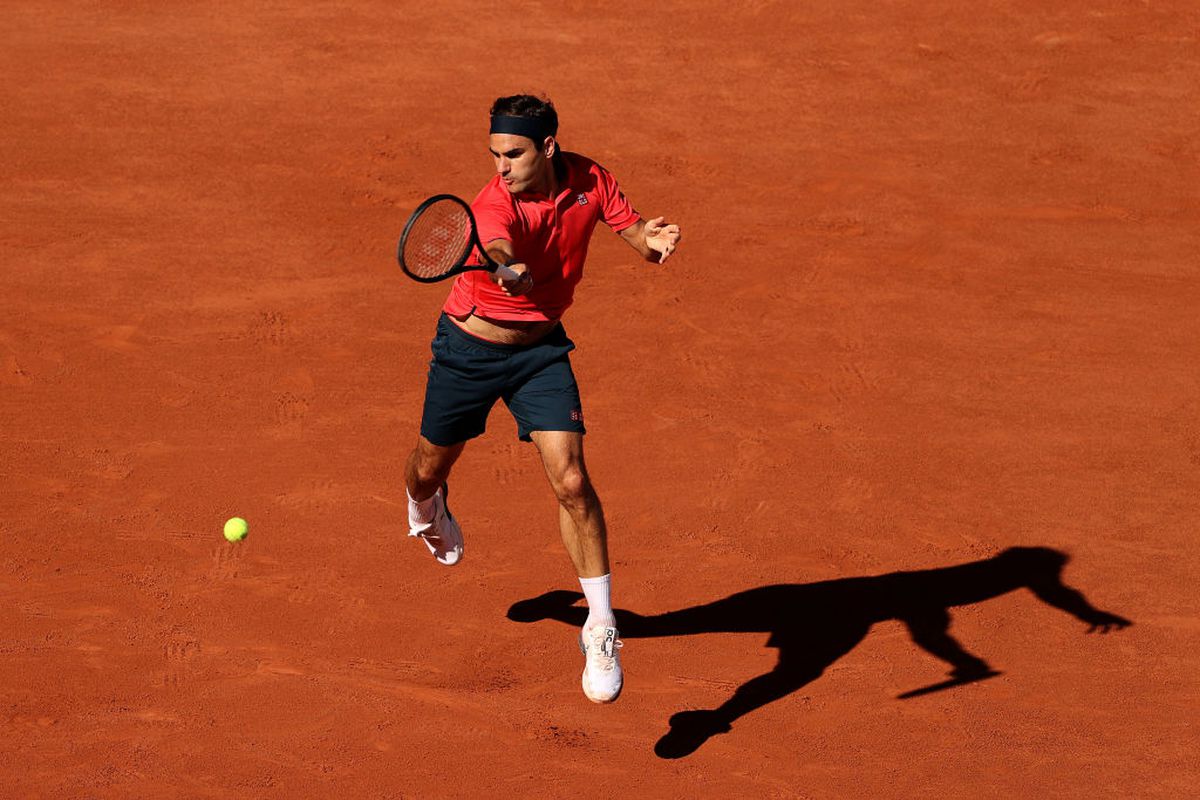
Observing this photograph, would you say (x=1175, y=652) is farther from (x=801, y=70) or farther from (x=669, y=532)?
(x=801, y=70)

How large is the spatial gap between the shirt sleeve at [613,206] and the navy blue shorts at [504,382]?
59cm

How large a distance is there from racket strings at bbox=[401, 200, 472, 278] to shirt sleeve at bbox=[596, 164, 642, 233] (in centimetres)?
73

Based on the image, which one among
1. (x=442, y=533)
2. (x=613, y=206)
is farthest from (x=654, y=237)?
(x=442, y=533)

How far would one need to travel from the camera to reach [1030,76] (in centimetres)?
1534

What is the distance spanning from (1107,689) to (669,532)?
2.57 m

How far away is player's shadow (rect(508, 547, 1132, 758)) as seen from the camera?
8734 millimetres

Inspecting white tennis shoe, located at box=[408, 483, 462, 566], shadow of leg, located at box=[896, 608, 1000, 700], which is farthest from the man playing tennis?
shadow of leg, located at box=[896, 608, 1000, 700]

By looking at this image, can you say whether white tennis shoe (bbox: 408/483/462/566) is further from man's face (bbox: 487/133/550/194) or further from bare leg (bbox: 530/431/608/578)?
man's face (bbox: 487/133/550/194)

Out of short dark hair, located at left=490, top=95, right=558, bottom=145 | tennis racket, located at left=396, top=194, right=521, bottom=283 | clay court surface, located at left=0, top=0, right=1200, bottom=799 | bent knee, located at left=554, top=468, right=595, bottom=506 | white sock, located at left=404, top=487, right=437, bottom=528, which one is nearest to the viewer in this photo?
tennis racket, located at left=396, top=194, right=521, bottom=283

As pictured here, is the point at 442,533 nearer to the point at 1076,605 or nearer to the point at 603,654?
the point at 603,654

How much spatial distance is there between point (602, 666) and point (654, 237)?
6.59ft

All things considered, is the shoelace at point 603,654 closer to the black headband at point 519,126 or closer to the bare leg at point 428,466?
the bare leg at point 428,466

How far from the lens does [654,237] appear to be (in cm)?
780

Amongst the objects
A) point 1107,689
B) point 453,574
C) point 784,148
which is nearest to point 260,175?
point 784,148
